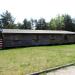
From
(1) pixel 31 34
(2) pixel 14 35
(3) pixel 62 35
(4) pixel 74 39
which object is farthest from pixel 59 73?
(4) pixel 74 39

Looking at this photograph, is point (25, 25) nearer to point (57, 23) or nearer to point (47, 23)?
point (47, 23)

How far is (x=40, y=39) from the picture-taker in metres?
29.9

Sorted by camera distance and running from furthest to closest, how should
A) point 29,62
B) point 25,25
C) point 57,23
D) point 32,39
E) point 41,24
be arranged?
point 41,24
point 25,25
point 57,23
point 32,39
point 29,62

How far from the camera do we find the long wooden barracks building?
25.9m

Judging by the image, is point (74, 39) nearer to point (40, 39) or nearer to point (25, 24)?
point (40, 39)

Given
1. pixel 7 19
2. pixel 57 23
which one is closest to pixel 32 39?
pixel 7 19

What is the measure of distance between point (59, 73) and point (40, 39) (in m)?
21.2

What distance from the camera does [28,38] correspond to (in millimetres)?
28375

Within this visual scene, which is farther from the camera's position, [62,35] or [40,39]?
[62,35]

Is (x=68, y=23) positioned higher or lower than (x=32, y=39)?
higher

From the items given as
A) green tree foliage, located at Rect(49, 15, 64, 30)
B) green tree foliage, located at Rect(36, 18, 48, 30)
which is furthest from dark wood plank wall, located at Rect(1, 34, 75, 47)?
green tree foliage, located at Rect(36, 18, 48, 30)

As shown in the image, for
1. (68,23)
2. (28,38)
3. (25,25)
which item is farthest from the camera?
(25,25)

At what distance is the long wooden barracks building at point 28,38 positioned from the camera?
25906 mm

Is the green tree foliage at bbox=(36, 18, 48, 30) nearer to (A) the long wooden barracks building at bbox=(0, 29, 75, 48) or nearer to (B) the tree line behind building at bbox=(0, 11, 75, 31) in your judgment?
(B) the tree line behind building at bbox=(0, 11, 75, 31)
